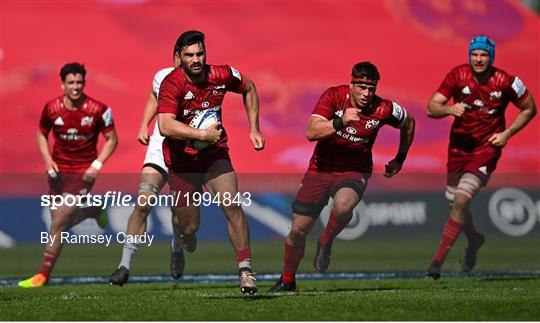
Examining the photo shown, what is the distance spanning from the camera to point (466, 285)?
13.7m

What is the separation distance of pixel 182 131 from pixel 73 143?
17.3 feet

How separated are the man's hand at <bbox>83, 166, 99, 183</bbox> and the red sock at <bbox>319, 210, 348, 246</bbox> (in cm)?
354

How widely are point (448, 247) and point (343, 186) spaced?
2420 millimetres

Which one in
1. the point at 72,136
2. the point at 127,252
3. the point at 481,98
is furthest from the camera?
the point at 72,136

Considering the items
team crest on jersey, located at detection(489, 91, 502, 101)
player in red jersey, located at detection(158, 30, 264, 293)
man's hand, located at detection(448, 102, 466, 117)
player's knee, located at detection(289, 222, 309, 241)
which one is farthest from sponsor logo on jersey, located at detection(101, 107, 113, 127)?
team crest on jersey, located at detection(489, 91, 502, 101)

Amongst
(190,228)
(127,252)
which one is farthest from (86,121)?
(127,252)

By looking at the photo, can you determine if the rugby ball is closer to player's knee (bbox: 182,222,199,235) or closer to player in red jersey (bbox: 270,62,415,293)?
player in red jersey (bbox: 270,62,415,293)

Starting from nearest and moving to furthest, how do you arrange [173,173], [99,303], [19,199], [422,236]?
1. [99,303]
2. [173,173]
3. [422,236]
4. [19,199]

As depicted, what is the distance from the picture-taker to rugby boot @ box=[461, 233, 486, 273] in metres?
15.5

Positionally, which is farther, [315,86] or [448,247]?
[315,86]

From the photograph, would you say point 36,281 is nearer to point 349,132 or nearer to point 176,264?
point 176,264

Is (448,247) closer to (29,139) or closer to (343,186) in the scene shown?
(343,186)

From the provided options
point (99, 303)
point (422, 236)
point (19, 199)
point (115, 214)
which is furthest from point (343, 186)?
point (19, 199)

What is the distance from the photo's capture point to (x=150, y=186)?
13156 millimetres
